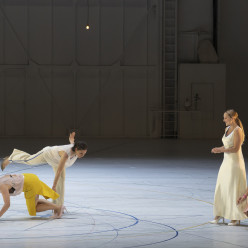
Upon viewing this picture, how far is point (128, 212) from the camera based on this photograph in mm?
8766

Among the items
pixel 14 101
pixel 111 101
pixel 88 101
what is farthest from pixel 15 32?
pixel 111 101

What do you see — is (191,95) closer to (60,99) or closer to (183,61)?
(183,61)

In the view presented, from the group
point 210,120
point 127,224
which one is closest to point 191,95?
point 210,120

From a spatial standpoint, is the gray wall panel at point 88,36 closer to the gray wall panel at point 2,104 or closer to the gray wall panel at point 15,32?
the gray wall panel at point 15,32

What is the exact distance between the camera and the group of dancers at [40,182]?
7973 millimetres

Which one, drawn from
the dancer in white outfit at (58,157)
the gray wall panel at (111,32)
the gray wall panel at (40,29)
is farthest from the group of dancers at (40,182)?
the gray wall panel at (40,29)

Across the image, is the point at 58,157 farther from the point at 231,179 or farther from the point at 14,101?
the point at 14,101

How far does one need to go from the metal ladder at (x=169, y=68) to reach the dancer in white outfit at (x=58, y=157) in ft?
71.3

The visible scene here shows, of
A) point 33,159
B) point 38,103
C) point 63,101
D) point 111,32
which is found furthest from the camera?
point 111,32

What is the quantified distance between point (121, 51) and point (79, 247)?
80.1 ft

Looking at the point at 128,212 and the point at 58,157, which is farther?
the point at 128,212

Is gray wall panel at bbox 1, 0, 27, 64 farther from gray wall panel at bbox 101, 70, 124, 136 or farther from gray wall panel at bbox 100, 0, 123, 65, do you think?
gray wall panel at bbox 101, 70, 124, 136

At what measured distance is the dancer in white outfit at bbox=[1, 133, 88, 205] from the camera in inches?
321

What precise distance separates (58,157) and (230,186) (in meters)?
2.47
